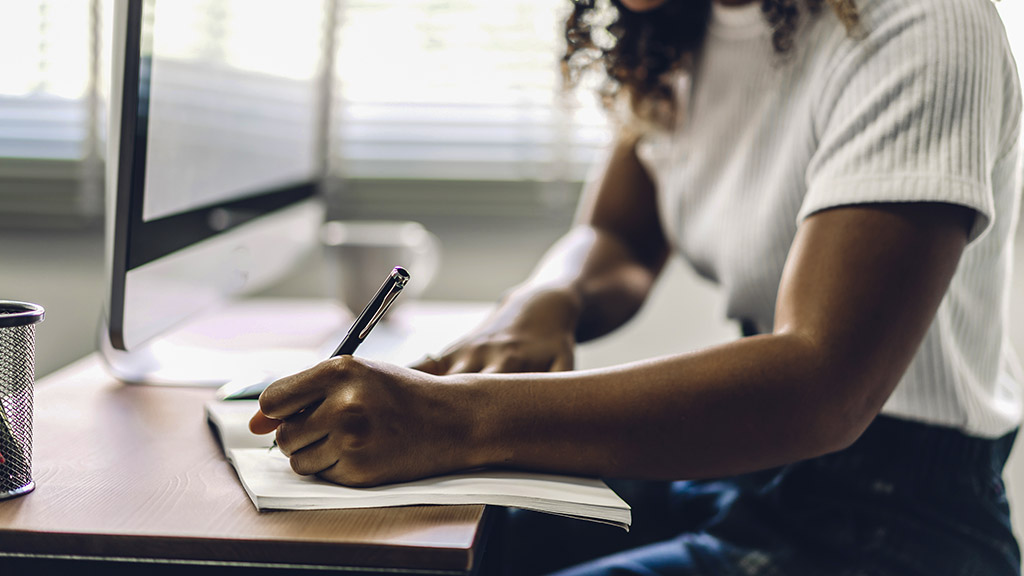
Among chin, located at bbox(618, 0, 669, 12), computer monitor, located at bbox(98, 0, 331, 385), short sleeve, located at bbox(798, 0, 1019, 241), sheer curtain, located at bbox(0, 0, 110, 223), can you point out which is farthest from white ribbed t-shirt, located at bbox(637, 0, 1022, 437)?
sheer curtain, located at bbox(0, 0, 110, 223)

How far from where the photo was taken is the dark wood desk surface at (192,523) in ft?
1.55

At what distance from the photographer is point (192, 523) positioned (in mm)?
498

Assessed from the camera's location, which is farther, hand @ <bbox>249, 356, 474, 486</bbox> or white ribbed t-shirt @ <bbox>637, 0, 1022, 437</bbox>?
white ribbed t-shirt @ <bbox>637, 0, 1022, 437</bbox>

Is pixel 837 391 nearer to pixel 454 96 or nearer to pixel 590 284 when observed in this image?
pixel 590 284

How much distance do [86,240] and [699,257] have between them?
1140 millimetres

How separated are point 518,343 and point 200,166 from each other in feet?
1.23

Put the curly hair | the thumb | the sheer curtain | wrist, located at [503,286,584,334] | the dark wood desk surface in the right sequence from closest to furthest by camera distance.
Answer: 1. the dark wood desk surface
2. the thumb
3. wrist, located at [503,286,584,334]
4. the curly hair
5. the sheer curtain

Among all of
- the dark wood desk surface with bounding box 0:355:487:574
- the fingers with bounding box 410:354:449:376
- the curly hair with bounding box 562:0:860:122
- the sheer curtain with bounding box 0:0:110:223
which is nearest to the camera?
the dark wood desk surface with bounding box 0:355:487:574

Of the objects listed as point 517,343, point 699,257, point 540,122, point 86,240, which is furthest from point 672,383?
point 86,240

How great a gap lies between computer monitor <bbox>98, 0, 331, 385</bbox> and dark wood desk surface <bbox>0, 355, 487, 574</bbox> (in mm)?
152

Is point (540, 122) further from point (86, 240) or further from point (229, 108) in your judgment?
point (86, 240)

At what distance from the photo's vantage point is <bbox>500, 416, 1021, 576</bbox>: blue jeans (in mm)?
724

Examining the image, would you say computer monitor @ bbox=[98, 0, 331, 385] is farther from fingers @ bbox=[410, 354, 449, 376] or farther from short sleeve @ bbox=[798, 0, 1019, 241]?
short sleeve @ bbox=[798, 0, 1019, 241]

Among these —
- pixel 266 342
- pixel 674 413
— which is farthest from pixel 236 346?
pixel 674 413
